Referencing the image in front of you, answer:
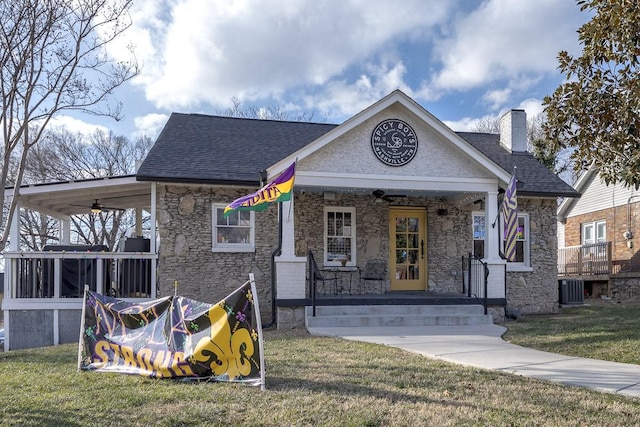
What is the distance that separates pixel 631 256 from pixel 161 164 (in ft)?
52.7

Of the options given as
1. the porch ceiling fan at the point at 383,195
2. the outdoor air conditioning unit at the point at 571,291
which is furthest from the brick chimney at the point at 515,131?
the porch ceiling fan at the point at 383,195

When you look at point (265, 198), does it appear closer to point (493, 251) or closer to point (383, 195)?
point (383, 195)

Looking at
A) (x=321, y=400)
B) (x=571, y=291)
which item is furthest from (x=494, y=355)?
(x=571, y=291)

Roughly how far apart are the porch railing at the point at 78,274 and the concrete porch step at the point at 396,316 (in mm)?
3682

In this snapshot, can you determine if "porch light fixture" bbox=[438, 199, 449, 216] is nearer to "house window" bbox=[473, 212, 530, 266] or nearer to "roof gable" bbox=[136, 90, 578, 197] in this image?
"house window" bbox=[473, 212, 530, 266]

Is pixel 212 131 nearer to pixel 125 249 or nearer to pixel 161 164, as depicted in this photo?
pixel 161 164

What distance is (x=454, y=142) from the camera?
11.9m

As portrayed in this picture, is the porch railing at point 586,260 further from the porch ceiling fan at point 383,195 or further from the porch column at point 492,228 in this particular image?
the porch ceiling fan at point 383,195

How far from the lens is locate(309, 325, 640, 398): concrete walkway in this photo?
5984mm

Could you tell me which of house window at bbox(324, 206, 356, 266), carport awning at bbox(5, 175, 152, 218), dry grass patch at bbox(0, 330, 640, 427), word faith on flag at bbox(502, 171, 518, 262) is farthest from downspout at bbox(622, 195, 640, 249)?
carport awning at bbox(5, 175, 152, 218)

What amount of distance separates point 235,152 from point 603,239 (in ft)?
50.3

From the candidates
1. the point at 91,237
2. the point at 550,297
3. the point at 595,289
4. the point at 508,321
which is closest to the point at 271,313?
the point at 508,321

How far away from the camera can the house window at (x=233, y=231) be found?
12578mm

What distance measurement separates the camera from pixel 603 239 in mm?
21203
